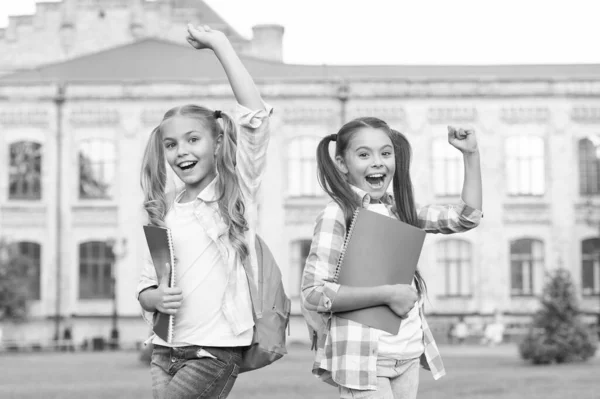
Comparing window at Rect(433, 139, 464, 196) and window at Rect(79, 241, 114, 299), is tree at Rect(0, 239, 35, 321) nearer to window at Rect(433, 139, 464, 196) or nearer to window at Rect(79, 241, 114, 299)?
window at Rect(79, 241, 114, 299)

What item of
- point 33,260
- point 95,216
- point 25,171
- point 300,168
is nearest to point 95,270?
point 95,216

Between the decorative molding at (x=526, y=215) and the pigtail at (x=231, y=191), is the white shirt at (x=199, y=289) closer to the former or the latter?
the pigtail at (x=231, y=191)

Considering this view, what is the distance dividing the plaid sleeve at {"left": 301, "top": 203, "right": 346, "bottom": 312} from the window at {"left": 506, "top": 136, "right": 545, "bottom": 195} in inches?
1285

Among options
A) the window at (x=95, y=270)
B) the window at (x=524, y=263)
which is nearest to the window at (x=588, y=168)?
the window at (x=524, y=263)

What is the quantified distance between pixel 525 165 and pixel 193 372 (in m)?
33.2

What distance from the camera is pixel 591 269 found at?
3581 cm

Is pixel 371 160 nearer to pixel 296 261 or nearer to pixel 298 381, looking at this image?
pixel 298 381

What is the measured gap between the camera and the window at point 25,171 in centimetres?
3706

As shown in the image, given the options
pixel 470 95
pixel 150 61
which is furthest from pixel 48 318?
pixel 470 95

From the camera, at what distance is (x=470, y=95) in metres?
36.4

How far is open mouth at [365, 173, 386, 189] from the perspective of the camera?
4.71 metres

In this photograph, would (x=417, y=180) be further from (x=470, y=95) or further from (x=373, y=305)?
(x=373, y=305)

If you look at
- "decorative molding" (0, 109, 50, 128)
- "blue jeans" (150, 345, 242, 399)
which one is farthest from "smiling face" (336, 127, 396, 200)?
"decorative molding" (0, 109, 50, 128)

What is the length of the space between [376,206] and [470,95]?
32.3 m
